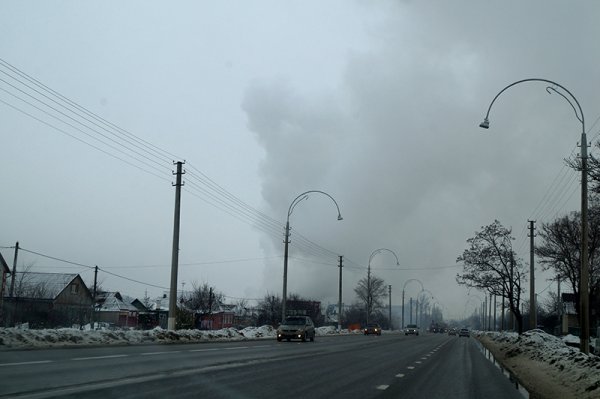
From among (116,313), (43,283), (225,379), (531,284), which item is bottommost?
(116,313)

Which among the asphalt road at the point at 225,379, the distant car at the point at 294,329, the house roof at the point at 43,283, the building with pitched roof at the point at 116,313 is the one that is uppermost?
the house roof at the point at 43,283

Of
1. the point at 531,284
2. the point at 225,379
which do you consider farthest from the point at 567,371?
the point at 531,284

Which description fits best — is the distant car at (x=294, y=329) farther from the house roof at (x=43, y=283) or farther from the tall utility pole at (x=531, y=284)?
the house roof at (x=43, y=283)

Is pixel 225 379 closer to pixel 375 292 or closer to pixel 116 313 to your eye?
pixel 116 313

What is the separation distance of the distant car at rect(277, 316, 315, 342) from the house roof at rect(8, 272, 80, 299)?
38182 mm

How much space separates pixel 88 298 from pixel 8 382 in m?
73.8

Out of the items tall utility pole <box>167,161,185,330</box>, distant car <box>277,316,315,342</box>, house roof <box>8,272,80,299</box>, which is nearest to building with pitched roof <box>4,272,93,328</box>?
house roof <box>8,272,80,299</box>

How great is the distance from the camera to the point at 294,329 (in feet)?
136

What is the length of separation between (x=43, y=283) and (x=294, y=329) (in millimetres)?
44777

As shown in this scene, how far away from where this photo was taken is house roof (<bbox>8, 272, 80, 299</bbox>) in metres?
70.8

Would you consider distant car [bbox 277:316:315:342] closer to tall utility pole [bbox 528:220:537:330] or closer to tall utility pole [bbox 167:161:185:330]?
tall utility pole [bbox 167:161:185:330]

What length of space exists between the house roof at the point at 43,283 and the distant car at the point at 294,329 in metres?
38.2

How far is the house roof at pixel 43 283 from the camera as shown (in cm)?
7077

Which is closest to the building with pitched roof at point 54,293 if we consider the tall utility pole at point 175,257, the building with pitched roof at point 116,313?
the building with pitched roof at point 116,313
